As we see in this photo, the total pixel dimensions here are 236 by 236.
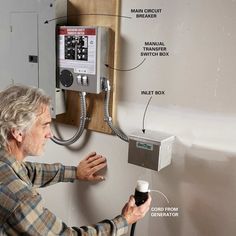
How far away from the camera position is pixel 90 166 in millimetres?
1343

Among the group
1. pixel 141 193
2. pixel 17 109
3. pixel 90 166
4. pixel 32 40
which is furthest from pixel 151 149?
pixel 32 40

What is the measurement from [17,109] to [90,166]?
48 centimetres

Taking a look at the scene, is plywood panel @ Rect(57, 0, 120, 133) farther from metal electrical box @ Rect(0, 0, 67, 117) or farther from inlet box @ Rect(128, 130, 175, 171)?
inlet box @ Rect(128, 130, 175, 171)

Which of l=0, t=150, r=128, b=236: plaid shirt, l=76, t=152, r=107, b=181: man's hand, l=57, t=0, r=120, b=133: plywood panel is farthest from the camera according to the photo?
l=76, t=152, r=107, b=181: man's hand

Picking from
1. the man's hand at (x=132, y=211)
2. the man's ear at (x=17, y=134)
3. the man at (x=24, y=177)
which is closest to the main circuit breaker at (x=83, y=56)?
the man at (x=24, y=177)

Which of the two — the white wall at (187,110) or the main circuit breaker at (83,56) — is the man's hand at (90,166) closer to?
the white wall at (187,110)

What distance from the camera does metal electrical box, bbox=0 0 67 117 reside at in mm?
1257

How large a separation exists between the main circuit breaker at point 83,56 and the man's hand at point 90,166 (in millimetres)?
307

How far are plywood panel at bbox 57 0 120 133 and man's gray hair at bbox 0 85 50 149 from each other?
0.33 metres

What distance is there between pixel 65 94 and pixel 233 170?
2.44ft

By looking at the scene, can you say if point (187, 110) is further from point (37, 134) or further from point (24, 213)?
point (24, 213)

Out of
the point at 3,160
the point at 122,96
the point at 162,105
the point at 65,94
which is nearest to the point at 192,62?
the point at 162,105

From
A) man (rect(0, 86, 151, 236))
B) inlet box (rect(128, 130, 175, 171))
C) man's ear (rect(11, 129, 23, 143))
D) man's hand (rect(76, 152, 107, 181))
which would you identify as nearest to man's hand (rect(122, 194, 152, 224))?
man (rect(0, 86, 151, 236))

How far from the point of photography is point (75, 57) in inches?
47.5
